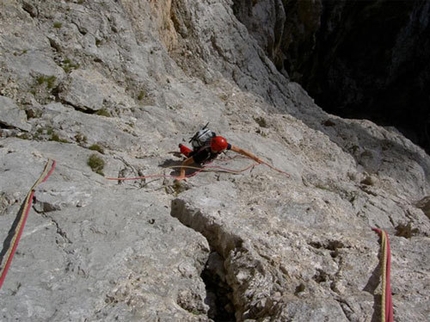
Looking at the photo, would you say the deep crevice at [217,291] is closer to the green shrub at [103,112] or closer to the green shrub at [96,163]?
the green shrub at [96,163]

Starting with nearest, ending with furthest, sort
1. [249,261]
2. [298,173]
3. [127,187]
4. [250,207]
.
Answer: [249,261] → [250,207] → [127,187] → [298,173]

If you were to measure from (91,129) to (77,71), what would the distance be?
72.8 inches

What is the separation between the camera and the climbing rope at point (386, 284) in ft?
14.4

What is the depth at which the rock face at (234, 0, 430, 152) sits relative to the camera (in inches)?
1243

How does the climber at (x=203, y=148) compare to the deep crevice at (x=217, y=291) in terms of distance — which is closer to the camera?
the deep crevice at (x=217, y=291)

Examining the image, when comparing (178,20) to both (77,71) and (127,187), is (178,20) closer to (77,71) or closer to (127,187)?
(77,71)

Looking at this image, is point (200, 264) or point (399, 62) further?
point (399, 62)

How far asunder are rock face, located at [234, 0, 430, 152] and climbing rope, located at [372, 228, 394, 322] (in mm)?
24796

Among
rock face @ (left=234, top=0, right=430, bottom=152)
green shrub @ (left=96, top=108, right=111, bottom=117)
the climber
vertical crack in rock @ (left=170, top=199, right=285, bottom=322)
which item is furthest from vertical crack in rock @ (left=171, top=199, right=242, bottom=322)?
rock face @ (left=234, top=0, right=430, bottom=152)

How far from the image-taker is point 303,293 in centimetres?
480

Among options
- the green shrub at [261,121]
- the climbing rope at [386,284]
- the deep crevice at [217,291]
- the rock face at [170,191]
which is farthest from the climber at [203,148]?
the green shrub at [261,121]

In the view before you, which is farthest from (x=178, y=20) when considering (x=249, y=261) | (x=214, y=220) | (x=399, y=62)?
(x=399, y=62)

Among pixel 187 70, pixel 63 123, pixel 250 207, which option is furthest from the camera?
pixel 187 70

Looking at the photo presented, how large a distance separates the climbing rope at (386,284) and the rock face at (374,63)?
24.8m
